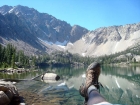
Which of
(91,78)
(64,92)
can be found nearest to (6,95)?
(91,78)

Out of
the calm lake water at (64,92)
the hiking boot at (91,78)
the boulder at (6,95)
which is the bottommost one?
the calm lake water at (64,92)

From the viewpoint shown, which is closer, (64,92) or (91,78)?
(91,78)

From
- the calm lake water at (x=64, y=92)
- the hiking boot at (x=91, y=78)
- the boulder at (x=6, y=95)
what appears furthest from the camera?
the calm lake water at (x=64, y=92)

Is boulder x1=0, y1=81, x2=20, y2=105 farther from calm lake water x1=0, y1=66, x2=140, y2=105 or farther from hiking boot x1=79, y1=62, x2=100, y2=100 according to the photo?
hiking boot x1=79, y1=62, x2=100, y2=100

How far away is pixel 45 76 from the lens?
121ft

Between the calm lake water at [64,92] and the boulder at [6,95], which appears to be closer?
the boulder at [6,95]

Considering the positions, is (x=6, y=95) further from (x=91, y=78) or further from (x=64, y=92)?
(x=64, y=92)

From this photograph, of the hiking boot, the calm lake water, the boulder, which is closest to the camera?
the hiking boot

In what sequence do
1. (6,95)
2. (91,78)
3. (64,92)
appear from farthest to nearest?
1. (64,92)
2. (6,95)
3. (91,78)

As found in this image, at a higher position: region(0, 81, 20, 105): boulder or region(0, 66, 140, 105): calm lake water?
region(0, 81, 20, 105): boulder

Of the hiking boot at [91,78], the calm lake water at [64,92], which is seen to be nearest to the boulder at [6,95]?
the calm lake water at [64,92]

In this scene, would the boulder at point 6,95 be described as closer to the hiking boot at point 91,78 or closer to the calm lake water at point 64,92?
the calm lake water at point 64,92

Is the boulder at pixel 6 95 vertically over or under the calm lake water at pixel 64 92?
over

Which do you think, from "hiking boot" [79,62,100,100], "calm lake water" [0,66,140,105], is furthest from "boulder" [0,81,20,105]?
"hiking boot" [79,62,100,100]
